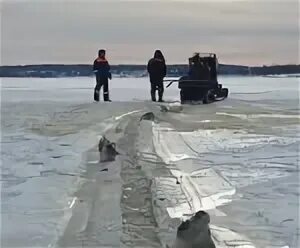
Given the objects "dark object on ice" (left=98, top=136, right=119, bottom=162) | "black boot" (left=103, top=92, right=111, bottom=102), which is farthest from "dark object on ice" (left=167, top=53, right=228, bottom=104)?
"dark object on ice" (left=98, top=136, right=119, bottom=162)

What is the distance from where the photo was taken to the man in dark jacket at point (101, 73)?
32.9 feet

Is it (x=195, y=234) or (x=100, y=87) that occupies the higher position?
(x=100, y=87)

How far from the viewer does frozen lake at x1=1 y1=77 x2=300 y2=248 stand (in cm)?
370

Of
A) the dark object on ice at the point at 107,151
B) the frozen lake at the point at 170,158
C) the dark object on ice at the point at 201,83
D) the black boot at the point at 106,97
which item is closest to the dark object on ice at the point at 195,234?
the frozen lake at the point at 170,158

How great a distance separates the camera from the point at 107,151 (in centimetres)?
589

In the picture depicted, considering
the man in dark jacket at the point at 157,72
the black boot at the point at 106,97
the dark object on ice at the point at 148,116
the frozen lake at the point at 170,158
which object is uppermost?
the man in dark jacket at the point at 157,72

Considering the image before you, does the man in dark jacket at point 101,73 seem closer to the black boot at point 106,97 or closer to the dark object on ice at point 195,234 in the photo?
the black boot at point 106,97

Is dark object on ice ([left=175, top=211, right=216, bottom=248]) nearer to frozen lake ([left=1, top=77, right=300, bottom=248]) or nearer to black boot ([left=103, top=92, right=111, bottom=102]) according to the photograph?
frozen lake ([left=1, top=77, right=300, bottom=248])

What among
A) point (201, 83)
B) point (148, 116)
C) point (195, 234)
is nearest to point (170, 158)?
point (195, 234)

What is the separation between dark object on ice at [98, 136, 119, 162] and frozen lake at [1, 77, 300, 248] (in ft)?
0.57

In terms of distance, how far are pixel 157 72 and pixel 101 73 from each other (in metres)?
0.97

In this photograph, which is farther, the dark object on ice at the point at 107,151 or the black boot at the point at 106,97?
the black boot at the point at 106,97

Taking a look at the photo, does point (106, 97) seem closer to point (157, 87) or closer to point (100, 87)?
point (100, 87)

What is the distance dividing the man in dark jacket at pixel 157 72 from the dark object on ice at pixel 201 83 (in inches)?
12.0
